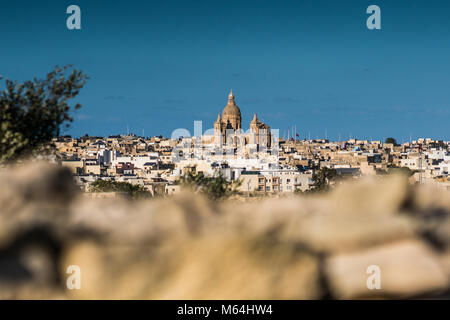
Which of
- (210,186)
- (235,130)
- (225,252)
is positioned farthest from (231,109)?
(225,252)

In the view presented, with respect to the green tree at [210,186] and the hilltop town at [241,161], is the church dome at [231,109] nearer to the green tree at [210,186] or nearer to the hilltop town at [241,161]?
the hilltop town at [241,161]

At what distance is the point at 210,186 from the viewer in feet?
35.7

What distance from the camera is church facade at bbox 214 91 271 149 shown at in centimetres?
16988

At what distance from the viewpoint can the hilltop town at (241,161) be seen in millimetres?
73188

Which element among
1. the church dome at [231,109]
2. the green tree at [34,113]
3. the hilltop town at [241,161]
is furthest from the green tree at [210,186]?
the church dome at [231,109]

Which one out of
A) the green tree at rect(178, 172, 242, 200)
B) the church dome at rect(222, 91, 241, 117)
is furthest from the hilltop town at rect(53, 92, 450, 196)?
the green tree at rect(178, 172, 242, 200)

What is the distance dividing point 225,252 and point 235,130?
6636 inches

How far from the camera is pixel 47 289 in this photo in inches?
249

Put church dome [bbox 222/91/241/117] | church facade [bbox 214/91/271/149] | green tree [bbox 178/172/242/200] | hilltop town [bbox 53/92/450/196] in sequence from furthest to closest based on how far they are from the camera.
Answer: church dome [bbox 222/91/241/117] → church facade [bbox 214/91/271/149] → hilltop town [bbox 53/92/450/196] → green tree [bbox 178/172/242/200]

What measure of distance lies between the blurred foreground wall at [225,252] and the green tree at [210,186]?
3768 millimetres

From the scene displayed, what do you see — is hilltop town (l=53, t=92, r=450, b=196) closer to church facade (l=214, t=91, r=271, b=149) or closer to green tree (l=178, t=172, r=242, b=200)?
church facade (l=214, t=91, r=271, b=149)

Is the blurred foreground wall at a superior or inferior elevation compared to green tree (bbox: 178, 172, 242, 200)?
inferior

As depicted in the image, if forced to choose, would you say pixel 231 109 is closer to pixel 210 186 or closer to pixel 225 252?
pixel 210 186
